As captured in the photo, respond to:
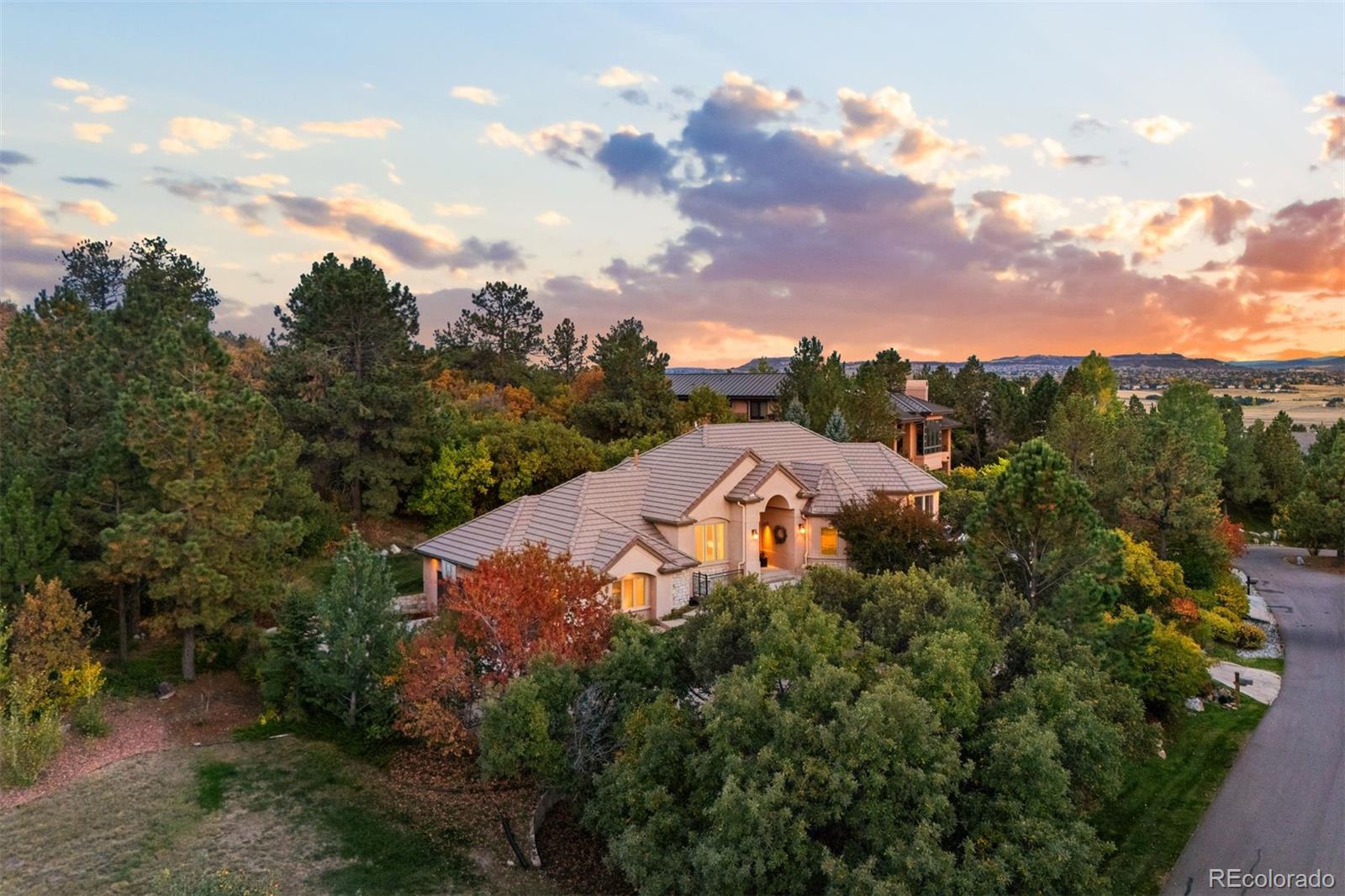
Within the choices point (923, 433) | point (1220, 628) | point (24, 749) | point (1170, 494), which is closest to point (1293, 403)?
point (923, 433)

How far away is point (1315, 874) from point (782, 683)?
33.6 feet

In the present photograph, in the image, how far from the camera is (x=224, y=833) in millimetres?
16031

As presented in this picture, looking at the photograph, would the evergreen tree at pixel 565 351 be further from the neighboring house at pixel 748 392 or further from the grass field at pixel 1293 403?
the grass field at pixel 1293 403

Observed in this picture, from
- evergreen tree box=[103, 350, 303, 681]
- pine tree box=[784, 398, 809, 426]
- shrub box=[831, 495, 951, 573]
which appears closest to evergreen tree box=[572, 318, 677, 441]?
pine tree box=[784, 398, 809, 426]

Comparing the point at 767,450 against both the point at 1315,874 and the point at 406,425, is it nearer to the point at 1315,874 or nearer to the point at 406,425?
the point at 406,425

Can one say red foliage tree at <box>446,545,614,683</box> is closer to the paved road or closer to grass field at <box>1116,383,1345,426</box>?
the paved road

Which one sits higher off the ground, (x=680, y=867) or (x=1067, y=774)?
(x=1067, y=774)

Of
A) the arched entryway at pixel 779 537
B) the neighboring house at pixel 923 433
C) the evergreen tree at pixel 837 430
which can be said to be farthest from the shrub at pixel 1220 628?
the neighboring house at pixel 923 433

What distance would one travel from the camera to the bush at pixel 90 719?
19.9 meters

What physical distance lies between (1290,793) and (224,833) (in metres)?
22.9

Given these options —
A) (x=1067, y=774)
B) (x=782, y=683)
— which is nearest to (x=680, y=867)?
(x=782, y=683)

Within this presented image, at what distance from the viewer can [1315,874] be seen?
1407 centimetres

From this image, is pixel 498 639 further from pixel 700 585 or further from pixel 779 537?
pixel 779 537

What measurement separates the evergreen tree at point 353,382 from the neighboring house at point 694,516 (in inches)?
322
